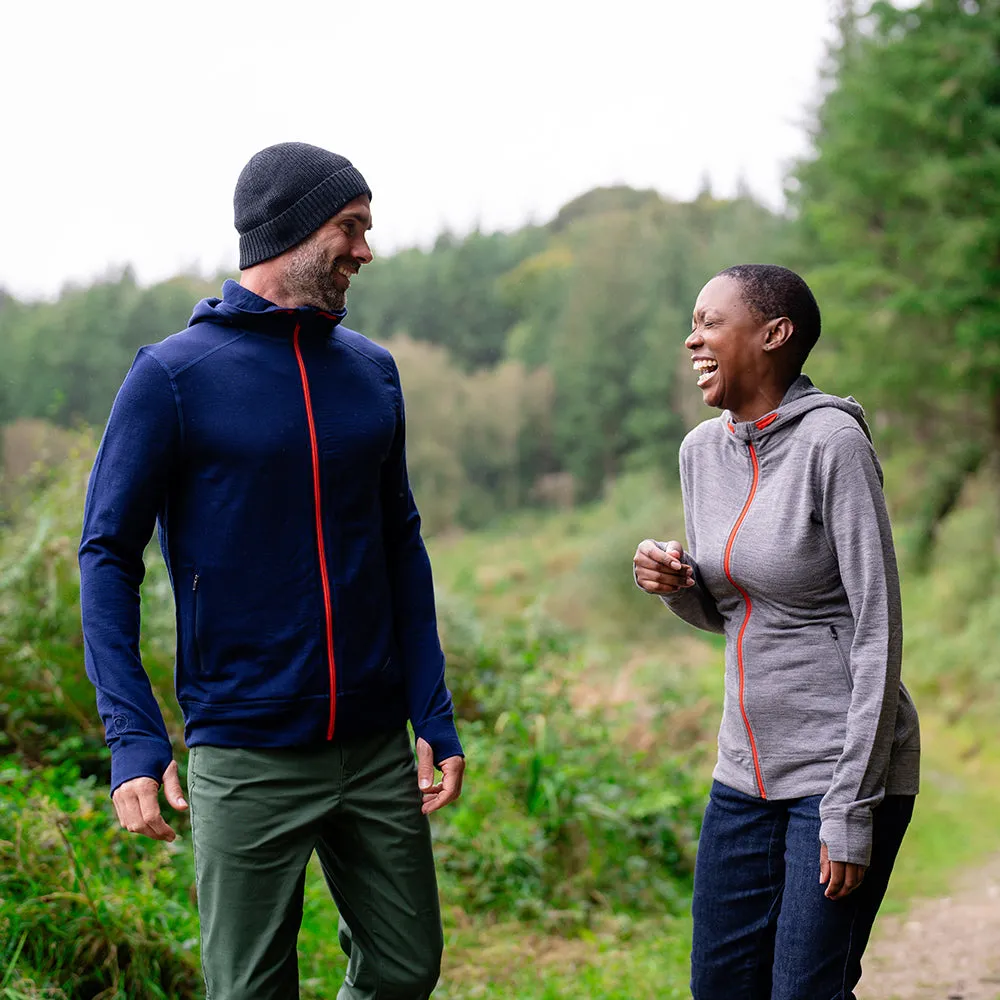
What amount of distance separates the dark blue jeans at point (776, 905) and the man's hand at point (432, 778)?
1.74 ft

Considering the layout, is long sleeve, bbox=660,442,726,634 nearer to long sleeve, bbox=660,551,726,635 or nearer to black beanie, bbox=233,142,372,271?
long sleeve, bbox=660,551,726,635

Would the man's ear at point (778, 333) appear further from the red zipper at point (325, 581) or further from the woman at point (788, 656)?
the red zipper at point (325, 581)

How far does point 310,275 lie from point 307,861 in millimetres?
1163

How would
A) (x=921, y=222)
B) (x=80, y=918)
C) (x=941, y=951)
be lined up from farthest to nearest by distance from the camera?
(x=921, y=222), (x=941, y=951), (x=80, y=918)

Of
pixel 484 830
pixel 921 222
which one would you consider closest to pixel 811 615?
pixel 484 830

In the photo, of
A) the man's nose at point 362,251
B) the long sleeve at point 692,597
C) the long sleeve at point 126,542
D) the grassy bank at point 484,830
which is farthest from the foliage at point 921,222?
the long sleeve at point 126,542

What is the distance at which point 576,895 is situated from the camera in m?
5.13

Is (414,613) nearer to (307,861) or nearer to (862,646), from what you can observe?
(307,861)

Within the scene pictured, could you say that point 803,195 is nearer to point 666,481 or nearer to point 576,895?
point 666,481

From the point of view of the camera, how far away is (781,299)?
2404 mm

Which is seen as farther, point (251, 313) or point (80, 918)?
point (80, 918)

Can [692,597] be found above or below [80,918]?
above

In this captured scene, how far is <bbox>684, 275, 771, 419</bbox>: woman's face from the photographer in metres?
2.41

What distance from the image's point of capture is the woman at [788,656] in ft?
7.26
